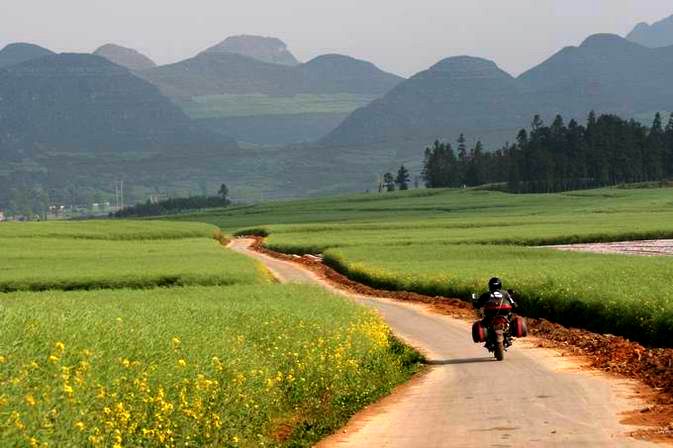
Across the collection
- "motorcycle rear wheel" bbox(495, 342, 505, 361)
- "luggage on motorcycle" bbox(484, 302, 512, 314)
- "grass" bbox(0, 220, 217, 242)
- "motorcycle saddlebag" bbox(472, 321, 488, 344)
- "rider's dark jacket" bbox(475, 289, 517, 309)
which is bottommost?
"grass" bbox(0, 220, 217, 242)

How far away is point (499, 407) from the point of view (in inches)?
892

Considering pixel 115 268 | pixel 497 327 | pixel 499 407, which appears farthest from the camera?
pixel 115 268

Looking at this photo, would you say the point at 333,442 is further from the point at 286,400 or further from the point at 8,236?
the point at 8,236

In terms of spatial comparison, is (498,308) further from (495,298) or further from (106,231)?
(106,231)

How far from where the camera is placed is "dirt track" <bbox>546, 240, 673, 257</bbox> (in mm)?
84250

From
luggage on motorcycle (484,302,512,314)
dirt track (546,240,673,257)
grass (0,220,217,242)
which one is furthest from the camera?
grass (0,220,217,242)

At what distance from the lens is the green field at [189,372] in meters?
13.8

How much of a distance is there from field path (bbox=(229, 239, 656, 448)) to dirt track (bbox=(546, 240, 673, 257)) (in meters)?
51.5

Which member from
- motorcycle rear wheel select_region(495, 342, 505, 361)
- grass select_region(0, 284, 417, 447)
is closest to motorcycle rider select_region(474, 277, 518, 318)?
motorcycle rear wheel select_region(495, 342, 505, 361)

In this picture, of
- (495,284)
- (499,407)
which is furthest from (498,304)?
(499,407)

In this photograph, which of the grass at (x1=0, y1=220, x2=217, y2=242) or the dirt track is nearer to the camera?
the dirt track

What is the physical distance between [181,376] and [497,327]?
15942 mm

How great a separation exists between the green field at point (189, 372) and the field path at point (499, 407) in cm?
86

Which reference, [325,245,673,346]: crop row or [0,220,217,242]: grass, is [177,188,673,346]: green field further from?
[0,220,217,242]: grass
